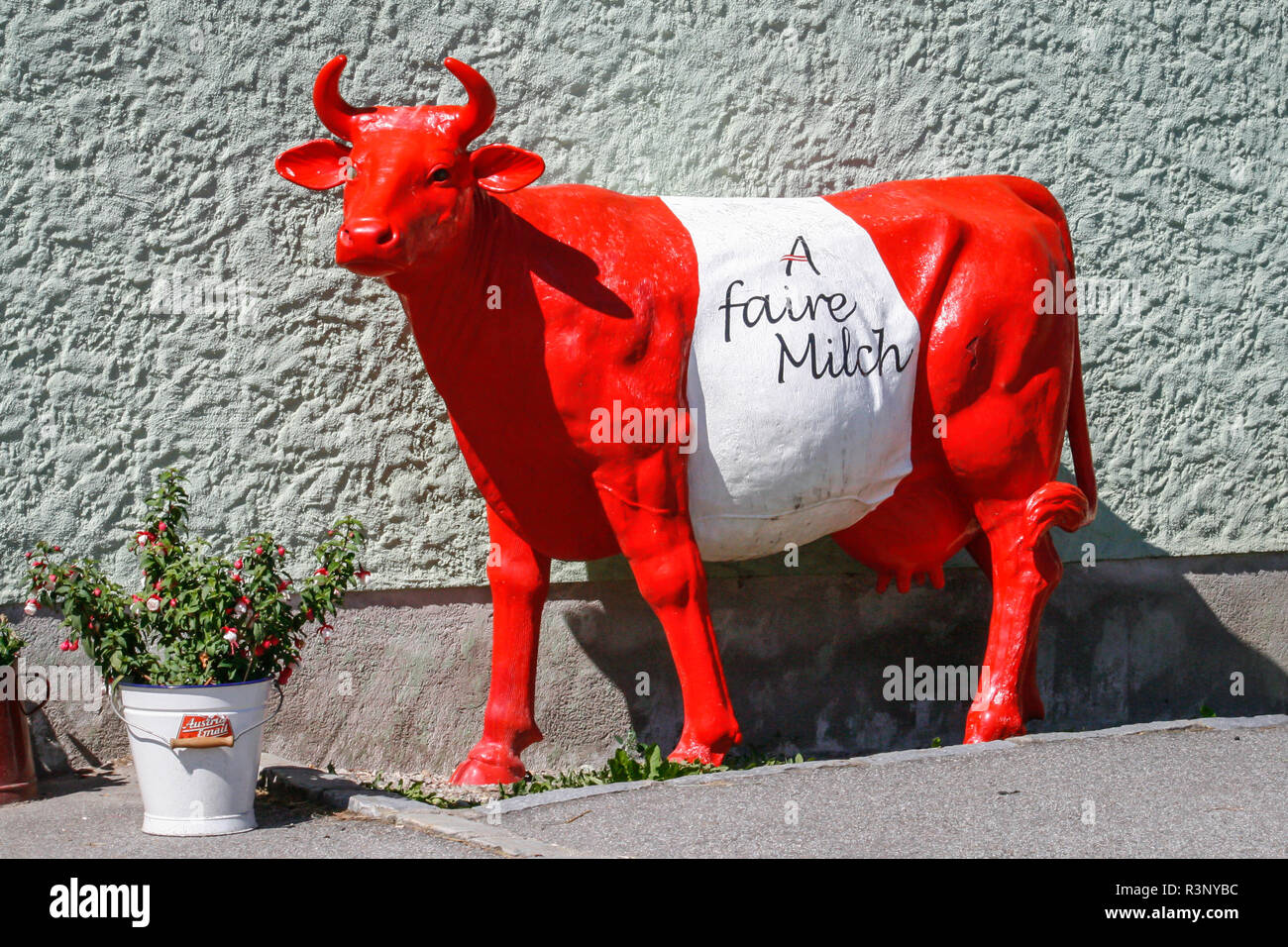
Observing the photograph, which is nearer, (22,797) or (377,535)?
(22,797)

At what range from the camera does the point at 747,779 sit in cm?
472

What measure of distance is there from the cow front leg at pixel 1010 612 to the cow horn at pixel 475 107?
2452 millimetres

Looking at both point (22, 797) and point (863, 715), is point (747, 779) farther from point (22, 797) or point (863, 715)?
point (22, 797)

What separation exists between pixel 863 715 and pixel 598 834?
255 centimetres

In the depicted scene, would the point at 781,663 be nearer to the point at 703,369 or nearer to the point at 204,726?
the point at 703,369

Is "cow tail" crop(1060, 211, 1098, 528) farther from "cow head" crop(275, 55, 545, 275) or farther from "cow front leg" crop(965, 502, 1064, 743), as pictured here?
"cow head" crop(275, 55, 545, 275)

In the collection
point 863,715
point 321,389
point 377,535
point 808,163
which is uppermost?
point 808,163

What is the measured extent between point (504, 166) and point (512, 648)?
5.73ft

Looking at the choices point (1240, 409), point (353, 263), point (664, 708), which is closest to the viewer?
point (353, 263)

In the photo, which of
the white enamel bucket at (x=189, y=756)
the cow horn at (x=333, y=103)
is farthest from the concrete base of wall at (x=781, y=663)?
the cow horn at (x=333, y=103)

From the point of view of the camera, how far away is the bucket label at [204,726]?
430 centimetres

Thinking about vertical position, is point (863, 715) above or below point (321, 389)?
below

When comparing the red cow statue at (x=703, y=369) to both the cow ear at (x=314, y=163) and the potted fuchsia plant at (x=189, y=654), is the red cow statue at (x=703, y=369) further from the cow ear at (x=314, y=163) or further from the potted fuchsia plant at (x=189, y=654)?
the potted fuchsia plant at (x=189, y=654)

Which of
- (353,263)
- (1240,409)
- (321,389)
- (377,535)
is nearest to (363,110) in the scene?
(353,263)
